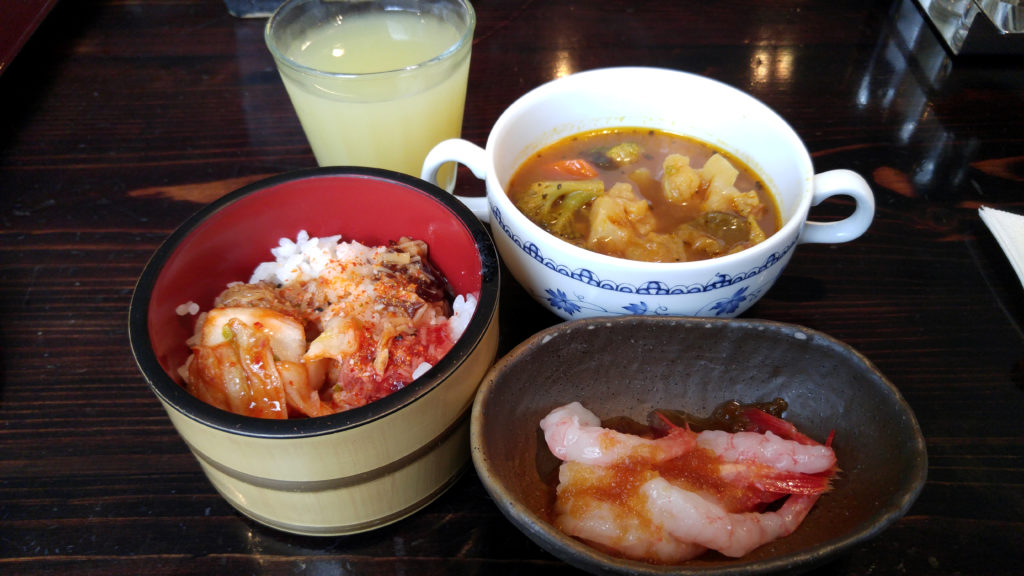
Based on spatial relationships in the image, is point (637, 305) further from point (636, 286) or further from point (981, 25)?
point (981, 25)

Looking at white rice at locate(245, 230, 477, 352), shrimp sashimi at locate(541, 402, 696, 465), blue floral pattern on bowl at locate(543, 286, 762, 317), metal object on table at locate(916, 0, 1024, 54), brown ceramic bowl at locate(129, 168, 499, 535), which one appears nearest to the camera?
brown ceramic bowl at locate(129, 168, 499, 535)

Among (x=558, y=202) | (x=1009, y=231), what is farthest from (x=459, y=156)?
(x=1009, y=231)

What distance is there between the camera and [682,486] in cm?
115

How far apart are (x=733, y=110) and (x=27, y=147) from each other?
1973mm

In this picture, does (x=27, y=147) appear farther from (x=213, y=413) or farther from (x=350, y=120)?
(x=213, y=413)

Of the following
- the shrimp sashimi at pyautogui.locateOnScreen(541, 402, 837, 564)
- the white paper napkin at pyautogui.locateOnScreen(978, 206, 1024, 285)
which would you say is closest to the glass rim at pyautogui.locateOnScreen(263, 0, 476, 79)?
the shrimp sashimi at pyautogui.locateOnScreen(541, 402, 837, 564)

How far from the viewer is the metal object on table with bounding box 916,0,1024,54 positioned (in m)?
2.22

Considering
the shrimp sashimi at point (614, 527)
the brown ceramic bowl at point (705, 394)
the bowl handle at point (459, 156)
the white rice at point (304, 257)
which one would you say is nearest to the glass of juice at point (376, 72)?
the bowl handle at point (459, 156)

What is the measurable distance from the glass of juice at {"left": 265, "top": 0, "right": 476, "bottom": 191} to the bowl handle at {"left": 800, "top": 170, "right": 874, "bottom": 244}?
844 mm

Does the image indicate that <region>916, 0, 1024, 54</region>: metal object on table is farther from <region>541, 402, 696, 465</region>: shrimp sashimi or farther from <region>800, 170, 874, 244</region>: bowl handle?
<region>541, 402, 696, 465</region>: shrimp sashimi

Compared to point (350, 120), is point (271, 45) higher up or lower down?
higher up

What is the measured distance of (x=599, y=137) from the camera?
65.9 inches

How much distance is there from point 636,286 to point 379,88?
0.75 metres

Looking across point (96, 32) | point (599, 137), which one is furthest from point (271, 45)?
point (96, 32)
